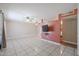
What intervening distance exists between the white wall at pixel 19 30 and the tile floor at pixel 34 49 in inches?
2.7

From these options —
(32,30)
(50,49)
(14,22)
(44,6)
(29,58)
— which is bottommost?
(29,58)

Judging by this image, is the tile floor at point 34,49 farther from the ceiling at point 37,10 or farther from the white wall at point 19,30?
the ceiling at point 37,10

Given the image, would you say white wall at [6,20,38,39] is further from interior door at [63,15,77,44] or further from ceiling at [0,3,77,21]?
interior door at [63,15,77,44]

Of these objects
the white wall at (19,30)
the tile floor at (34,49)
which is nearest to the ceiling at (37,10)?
the white wall at (19,30)

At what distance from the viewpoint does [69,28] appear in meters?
1.63

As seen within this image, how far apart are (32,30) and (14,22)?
26 centimetres

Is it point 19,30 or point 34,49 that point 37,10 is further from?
point 34,49

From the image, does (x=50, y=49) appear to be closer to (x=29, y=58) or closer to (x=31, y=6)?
(x=29, y=58)

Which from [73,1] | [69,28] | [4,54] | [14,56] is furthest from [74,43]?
[4,54]

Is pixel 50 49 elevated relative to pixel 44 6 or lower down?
lower down

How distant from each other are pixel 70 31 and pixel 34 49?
1.79 feet

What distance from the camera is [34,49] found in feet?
5.43

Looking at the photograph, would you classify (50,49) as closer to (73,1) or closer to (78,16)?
(78,16)

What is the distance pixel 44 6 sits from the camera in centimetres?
164
